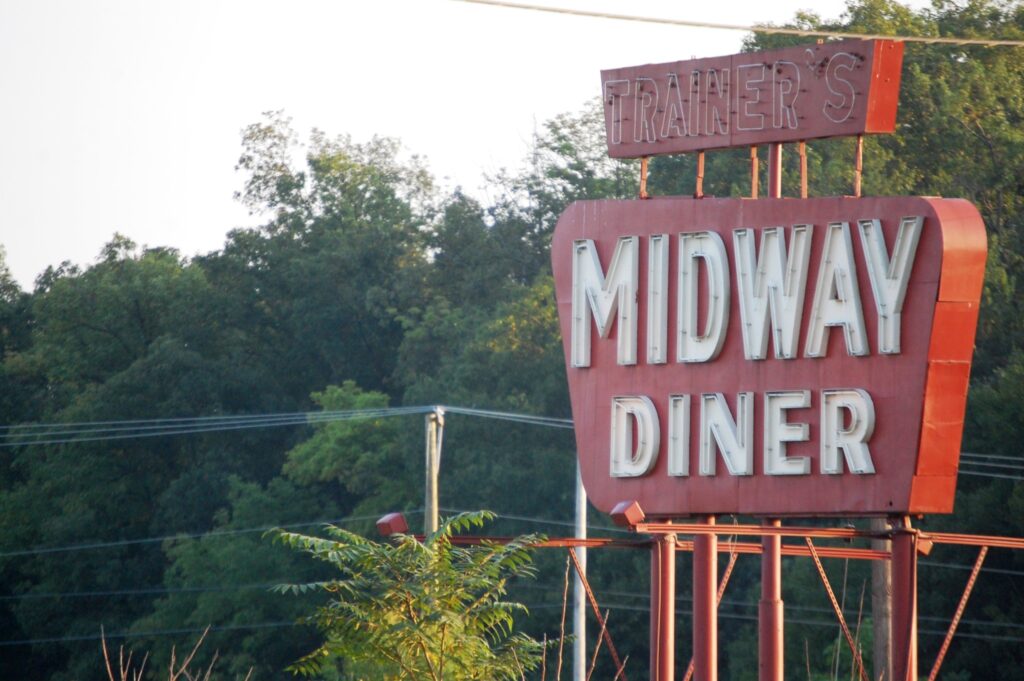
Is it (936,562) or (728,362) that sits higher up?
(728,362)

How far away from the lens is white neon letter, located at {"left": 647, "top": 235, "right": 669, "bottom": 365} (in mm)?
14188

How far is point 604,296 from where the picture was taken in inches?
571

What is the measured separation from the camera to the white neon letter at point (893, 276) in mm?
13047

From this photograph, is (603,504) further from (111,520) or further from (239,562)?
(111,520)

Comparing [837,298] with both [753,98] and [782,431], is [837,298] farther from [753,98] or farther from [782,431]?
[753,98]

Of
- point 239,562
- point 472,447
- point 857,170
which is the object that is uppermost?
point 857,170

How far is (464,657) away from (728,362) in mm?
3317

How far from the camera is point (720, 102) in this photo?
14.3 metres

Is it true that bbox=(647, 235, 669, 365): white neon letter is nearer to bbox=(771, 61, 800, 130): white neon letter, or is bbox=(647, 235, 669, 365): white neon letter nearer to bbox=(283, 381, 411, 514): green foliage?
bbox=(771, 61, 800, 130): white neon letter

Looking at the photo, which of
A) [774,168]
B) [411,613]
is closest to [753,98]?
[774,168]

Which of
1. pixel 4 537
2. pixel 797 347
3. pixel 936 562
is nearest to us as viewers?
pixel 797 347

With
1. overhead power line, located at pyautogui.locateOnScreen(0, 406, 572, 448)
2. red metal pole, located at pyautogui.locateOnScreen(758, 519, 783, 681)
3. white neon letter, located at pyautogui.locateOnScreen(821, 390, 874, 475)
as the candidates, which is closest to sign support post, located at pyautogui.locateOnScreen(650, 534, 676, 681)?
red metal pole, located at pyautogui.locateOnScreen(758, 519, 783, 681)

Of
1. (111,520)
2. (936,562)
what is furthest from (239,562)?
(936,562)

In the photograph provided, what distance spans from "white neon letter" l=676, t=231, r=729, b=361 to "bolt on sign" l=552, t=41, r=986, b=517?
0.04ft
